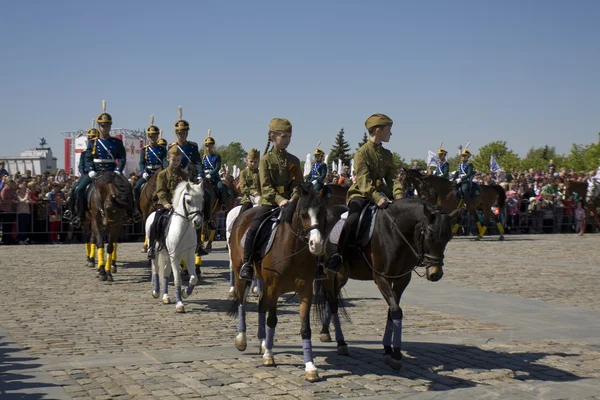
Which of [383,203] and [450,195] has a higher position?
[450,195]

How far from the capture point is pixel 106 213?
18125 mm

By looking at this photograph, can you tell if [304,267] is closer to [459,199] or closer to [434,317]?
[434,317]

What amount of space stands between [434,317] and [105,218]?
8.57m

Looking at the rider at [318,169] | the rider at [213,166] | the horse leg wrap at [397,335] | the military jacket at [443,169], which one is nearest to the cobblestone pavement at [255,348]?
the horse leg wrap at [397,335]

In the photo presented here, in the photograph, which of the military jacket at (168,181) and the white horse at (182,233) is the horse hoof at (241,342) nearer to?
the white horse at (182,233)

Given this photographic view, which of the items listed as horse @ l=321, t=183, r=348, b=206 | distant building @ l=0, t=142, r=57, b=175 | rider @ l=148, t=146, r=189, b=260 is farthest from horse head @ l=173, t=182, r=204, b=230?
distant building @ l=0, t=142, r=57, b=175

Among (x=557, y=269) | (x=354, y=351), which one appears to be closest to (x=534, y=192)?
(x=557, y=269)

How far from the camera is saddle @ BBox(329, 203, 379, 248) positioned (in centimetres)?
988

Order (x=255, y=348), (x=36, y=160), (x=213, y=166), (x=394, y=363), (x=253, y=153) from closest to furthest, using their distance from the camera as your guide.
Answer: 1. (x=394, y=363)
2. (x=255, y=348)
3. (x=253, y=153)
4. (x=213, y=166)
5. (x=36, y=160)

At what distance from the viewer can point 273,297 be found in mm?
9188

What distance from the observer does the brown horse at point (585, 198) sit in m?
35.0

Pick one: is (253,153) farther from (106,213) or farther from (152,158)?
(152,158)

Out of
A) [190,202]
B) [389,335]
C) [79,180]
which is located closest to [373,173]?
[389,335]

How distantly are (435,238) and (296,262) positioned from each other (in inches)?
62.1
